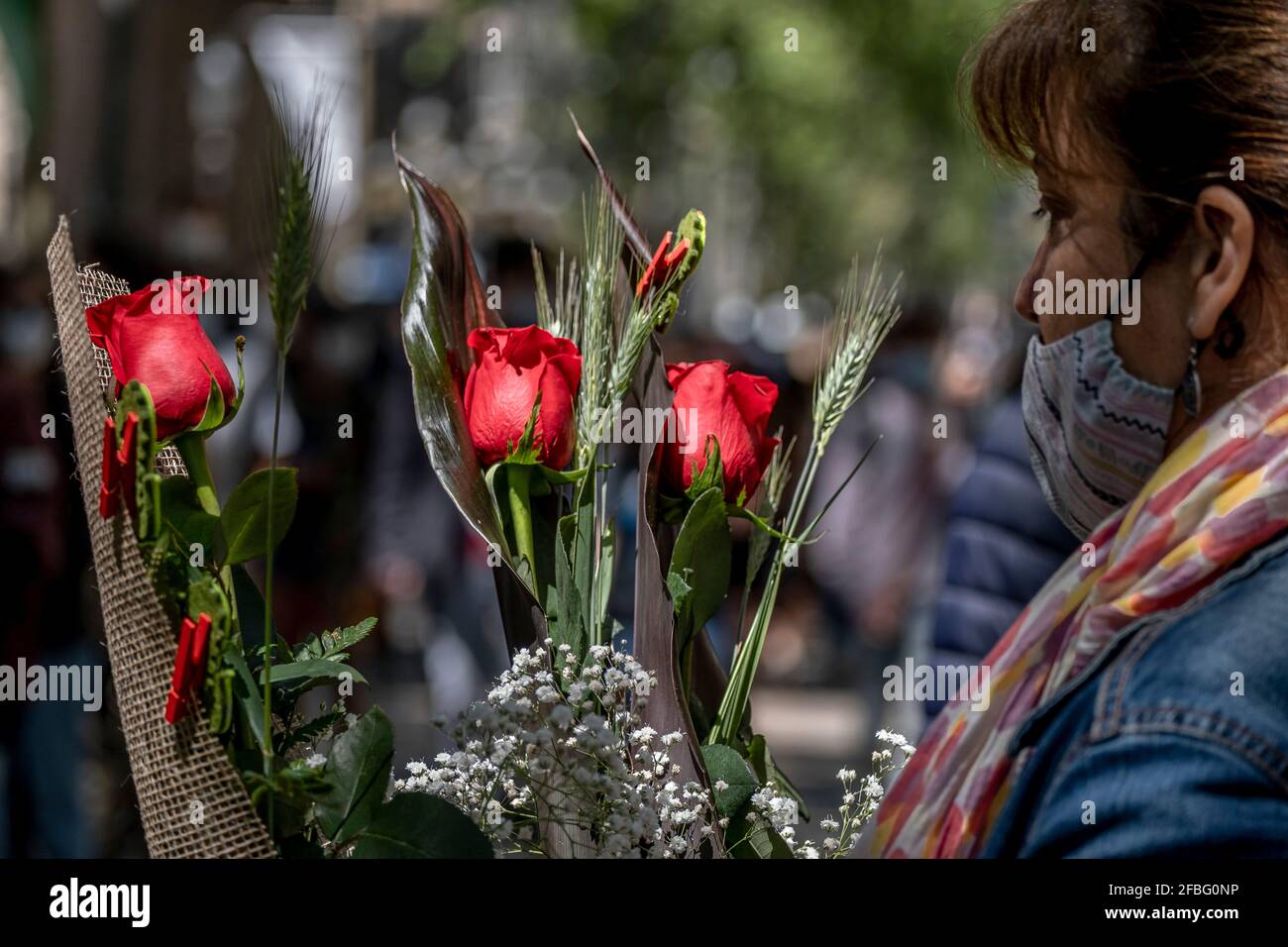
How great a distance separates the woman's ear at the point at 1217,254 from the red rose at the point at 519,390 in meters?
0.55

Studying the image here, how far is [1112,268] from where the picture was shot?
1.50m

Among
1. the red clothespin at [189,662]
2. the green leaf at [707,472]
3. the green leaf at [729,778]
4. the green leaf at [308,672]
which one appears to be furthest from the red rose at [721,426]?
the red clothespin at [189,662]

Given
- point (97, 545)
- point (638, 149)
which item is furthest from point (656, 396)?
point (638, 149)

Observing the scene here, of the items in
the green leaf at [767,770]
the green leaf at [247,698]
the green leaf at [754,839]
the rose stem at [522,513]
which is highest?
the rose stem at [522,513]

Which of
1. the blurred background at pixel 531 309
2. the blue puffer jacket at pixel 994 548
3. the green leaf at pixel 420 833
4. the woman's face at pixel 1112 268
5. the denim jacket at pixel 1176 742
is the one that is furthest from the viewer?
the blurred background at pixel 531 309

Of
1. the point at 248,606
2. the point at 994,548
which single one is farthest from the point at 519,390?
the point at 994,548

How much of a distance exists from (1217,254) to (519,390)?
0.62 meters

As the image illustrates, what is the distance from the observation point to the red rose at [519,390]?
54.6 inches

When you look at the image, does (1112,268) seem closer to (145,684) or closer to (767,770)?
(767,770)

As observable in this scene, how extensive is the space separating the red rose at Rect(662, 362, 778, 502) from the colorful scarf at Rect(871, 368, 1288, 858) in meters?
0.29

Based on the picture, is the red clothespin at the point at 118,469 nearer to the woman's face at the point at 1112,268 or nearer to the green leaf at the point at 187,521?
the green leaf at the point at 187,521

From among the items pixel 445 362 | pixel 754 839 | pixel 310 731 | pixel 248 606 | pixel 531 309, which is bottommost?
pixel 754 839

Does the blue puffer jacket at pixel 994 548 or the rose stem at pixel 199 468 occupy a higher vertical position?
the rose stem at pixel 199 468

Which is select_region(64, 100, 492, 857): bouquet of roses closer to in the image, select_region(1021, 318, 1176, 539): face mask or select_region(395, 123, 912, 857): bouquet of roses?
select_region(395, 123, 912, 857): bouquet of roses
